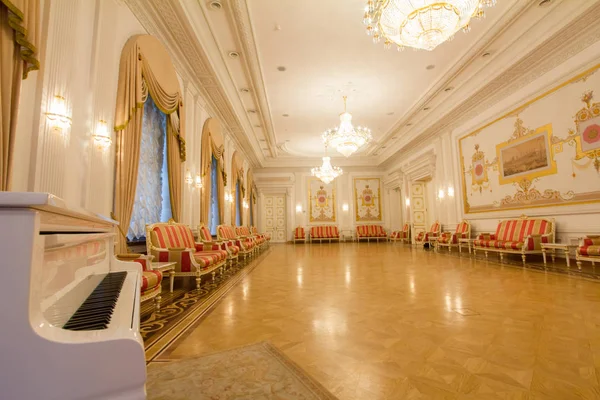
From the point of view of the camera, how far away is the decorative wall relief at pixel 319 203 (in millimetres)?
14547

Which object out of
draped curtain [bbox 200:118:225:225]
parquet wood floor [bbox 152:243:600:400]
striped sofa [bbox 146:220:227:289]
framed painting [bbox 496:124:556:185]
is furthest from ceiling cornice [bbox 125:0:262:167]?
framed painting [bbox 496:124:556:185]

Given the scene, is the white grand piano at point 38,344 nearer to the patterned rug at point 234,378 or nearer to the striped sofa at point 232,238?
the patterned rug at point 234,378

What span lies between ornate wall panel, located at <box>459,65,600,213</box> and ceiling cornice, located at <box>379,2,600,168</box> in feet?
1.54

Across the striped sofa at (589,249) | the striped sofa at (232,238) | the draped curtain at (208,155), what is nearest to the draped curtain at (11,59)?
the draped curtain at (208,155)

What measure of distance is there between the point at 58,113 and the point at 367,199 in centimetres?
1323

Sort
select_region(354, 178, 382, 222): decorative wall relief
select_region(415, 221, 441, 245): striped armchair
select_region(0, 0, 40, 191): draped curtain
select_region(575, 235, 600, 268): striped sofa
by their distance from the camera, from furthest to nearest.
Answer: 1. select_region(354, 178, 382, 222): decorative wall relief
2. select_region(415, 221, 441, 245): striped armchair
3. select_region(575, 235, 600, 268): striped sofa
4. select_region(0, 0, 40, 191): draped curtain

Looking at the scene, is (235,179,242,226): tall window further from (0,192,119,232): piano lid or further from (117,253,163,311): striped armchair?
(0,192,119,232): piano lid

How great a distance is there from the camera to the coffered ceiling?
15.9 feet

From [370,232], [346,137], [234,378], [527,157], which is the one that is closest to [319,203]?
[370,232]

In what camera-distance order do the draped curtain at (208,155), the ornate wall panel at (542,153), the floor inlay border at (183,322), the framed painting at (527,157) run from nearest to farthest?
the floor inlay border at (183,322), the ornate wall panel at (542,153), the framed painting at (527,157), the draped curtain at (208,155)

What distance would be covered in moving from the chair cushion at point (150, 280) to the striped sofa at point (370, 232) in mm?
11946

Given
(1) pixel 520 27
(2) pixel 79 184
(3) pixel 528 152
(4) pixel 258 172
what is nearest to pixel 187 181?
(2) pixel 79 184

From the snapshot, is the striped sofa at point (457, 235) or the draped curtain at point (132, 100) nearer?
the draped curtain at point (132, 100)

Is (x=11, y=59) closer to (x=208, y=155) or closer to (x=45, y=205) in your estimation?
(x=45, y=205)
